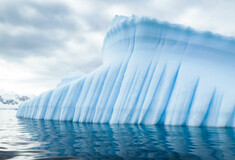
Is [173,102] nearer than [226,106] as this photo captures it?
No

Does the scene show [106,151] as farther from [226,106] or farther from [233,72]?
[233,72]

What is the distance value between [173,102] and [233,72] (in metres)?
4.33

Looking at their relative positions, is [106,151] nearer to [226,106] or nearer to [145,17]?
[226,106]

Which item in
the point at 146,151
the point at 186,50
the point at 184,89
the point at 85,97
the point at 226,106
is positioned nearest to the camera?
the point at 146,151

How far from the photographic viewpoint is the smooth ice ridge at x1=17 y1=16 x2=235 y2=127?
12555 mm

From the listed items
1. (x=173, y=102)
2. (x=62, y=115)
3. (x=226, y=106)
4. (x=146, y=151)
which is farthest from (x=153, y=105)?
(x=146, y=151)

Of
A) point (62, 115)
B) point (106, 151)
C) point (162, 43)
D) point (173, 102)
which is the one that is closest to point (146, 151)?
point (106, 151)

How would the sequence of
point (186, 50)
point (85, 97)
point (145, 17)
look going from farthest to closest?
1. point (85, 97)
2. point (145, 17)
3. point (186, 50)

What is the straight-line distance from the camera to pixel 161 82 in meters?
14.2

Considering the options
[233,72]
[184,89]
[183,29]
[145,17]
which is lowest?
[184,89]

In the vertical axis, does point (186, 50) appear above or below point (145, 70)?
above

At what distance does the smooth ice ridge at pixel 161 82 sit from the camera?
1255 cm

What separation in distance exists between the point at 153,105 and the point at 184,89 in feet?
7.03

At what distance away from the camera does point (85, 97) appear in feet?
55.6
